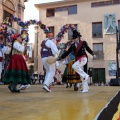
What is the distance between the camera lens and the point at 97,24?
2706cm

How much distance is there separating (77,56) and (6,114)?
3.67 metres

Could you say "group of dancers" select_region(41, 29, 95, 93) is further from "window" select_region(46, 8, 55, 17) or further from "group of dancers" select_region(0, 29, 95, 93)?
"window" select_region(46, 8, 55, 17)

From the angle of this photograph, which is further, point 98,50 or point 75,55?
point 98,50

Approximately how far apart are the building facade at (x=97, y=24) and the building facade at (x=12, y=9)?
962 cm

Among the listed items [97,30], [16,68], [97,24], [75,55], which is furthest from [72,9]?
[16,68]

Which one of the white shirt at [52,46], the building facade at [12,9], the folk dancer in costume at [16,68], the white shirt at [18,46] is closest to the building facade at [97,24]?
the building facade at [12,9]

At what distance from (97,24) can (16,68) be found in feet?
73.6

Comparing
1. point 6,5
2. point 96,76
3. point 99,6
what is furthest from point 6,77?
point 99,6

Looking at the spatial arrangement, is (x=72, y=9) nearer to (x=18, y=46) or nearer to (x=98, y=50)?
(x=98, y=50)

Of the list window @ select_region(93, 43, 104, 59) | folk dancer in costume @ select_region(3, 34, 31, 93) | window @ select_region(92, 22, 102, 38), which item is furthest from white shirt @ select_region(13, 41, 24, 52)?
window @ select_region(92, 22, 102, 38)

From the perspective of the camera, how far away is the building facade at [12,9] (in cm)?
1630

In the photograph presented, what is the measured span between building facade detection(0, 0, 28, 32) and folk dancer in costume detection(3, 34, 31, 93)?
10749 mm

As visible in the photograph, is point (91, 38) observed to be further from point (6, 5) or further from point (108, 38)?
point (6, 5)

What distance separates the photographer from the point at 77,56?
19.5 feet
